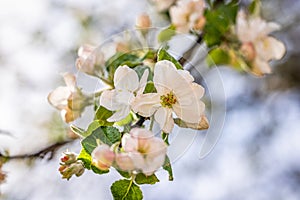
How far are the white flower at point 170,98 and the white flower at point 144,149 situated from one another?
0.02m

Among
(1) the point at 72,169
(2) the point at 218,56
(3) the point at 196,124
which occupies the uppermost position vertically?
(2) the point at 218,56

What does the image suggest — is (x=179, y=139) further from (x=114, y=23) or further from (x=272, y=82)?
(x=272, y=82)

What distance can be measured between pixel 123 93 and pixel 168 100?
38 mm

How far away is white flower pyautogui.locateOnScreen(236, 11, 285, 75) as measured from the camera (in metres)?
0.67

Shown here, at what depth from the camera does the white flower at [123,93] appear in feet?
1.34

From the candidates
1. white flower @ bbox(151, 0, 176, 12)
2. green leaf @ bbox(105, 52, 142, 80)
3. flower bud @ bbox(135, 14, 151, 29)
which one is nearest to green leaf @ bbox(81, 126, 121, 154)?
green leaf @ bbox(105, 52, 142, 80)

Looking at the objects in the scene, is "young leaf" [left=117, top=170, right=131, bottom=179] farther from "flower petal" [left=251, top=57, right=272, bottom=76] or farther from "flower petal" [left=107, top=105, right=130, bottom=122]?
"flower petal" [left=251, top=57, right=272, bottom=76]

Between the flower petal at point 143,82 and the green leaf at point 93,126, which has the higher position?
the flower petal at point 143,82

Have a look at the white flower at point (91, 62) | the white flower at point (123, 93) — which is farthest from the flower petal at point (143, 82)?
the white flower at point (91, 62)

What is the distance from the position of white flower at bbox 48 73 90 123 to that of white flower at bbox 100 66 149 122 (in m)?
0.08

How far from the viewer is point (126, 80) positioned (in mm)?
416

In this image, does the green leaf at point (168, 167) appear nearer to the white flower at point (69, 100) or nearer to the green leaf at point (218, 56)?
the white flower at point (69, 100)

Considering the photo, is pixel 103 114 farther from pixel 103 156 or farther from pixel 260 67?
pixel 260 67

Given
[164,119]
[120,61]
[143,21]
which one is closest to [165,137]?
[164,119]
